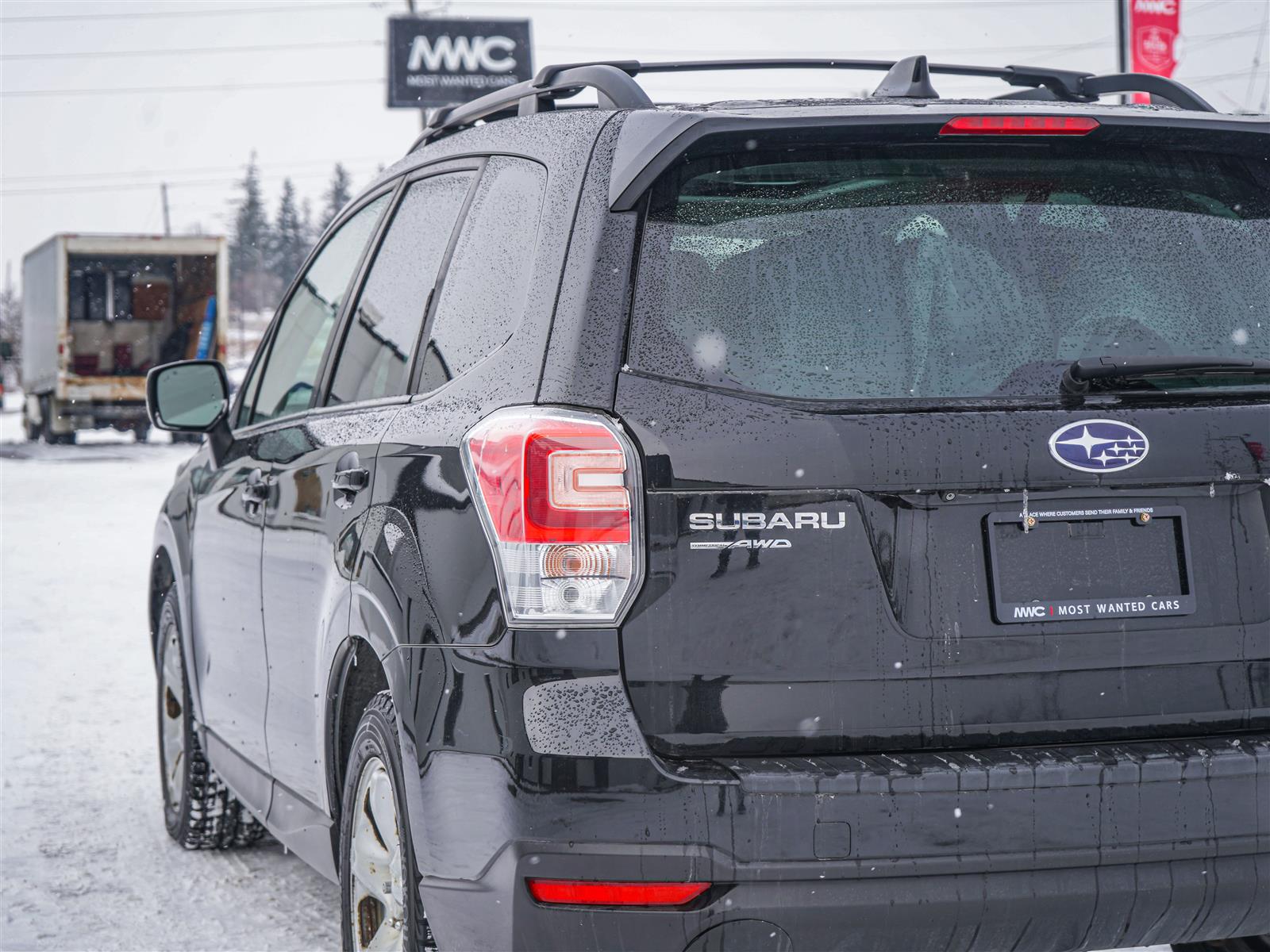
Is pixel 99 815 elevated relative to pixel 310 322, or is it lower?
lower

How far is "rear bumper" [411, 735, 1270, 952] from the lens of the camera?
252 centimetres

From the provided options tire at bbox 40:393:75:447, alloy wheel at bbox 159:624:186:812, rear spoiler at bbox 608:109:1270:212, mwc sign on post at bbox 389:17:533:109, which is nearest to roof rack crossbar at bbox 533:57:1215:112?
rear spoiler at bbox 608:109:1270:212

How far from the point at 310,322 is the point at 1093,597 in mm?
2522

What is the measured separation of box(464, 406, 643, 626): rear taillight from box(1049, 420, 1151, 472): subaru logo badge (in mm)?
699

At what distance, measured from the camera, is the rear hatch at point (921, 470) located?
2.62 meters

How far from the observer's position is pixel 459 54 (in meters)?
35.8

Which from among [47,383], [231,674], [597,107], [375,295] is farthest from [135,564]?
[47,383]

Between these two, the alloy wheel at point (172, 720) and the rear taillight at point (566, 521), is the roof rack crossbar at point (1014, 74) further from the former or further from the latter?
the alloy wheel at point (172, 720)

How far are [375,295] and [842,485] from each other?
5.17 ft

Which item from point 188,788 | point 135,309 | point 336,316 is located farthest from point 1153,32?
point 135,309

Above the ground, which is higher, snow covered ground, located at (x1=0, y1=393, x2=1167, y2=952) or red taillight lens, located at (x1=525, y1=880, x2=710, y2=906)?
red taillight lens, located at (x1=525, y1=880, x2=710, y2=906)

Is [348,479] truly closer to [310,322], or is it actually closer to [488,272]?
[488,272]

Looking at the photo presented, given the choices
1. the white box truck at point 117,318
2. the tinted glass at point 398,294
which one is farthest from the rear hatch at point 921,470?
the white box truck at point 117,318

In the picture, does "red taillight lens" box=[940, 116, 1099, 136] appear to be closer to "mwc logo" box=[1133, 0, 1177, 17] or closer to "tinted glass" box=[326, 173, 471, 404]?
"tinted glass" box=[326, 173, 471, 404]
